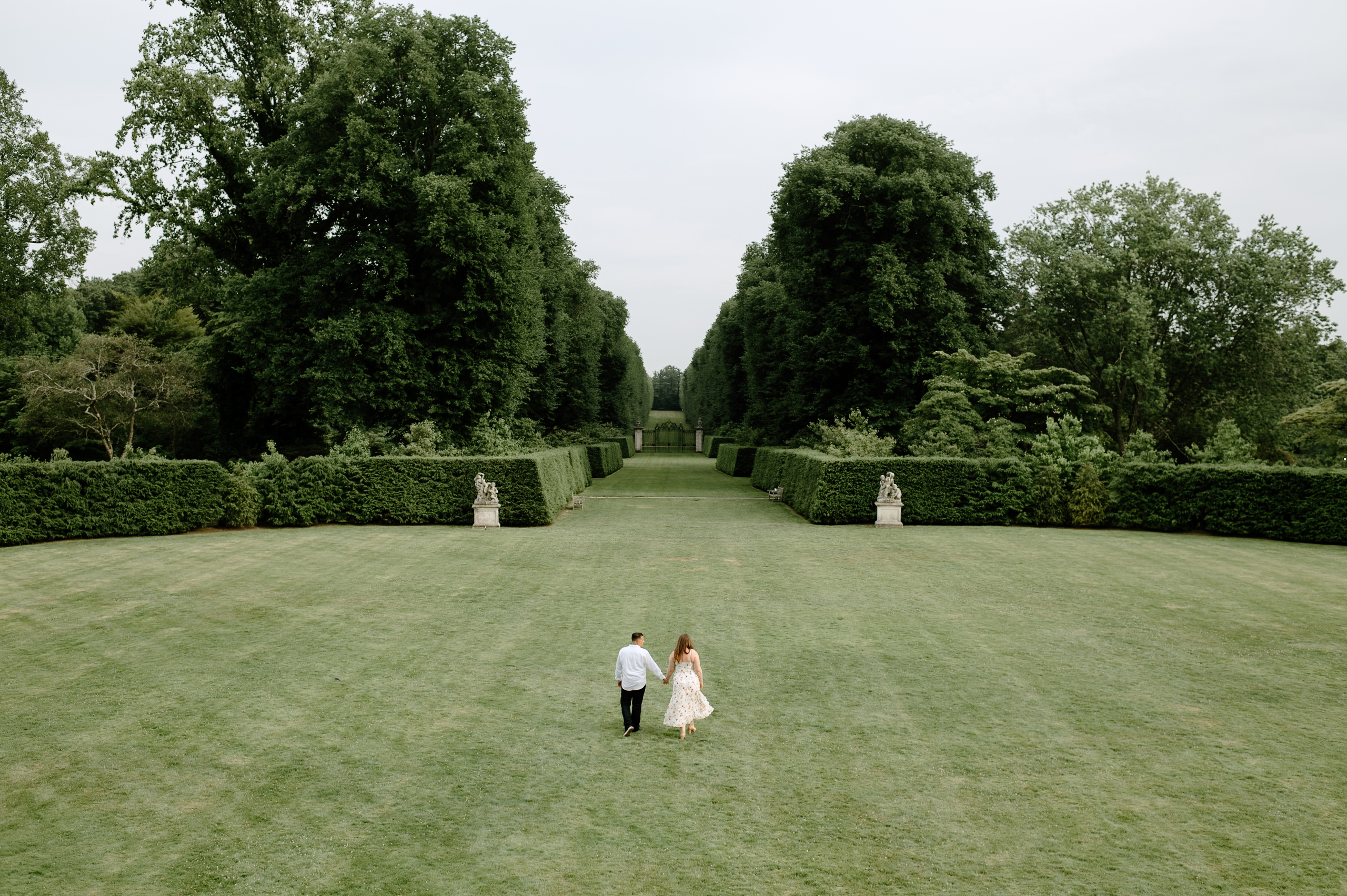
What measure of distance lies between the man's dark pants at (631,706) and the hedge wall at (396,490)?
15357mm

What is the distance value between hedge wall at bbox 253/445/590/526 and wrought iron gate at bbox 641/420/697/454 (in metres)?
54.7

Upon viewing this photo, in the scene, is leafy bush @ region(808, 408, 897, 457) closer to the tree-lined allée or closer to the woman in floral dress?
the tree-lined allée

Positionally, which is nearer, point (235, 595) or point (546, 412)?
point (235, 595)

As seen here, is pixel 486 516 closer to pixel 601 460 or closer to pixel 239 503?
pixel 239 503

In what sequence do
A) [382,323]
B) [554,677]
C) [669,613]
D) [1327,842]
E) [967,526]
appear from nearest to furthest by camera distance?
[1327,842], [554,677], [669,613], [967,526], [382,323]

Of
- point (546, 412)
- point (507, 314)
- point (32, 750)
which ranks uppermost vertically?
point (507, 314)

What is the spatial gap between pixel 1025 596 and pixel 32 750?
1398 cm

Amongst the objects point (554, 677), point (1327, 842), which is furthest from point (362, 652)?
point (1327, 842)

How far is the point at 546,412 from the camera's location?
4931 centimetres

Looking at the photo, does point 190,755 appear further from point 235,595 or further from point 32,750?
point 235,595

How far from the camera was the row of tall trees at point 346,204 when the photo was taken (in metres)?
27.0

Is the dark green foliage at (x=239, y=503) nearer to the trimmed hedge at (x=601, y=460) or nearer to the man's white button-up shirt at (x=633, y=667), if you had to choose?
the man's white button-up shirt at (x=633, y=667)

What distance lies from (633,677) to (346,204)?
81.0 ft

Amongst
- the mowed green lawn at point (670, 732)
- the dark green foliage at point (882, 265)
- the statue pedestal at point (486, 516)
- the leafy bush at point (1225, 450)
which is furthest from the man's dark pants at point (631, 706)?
the dark green foliage at point (882, 265)
